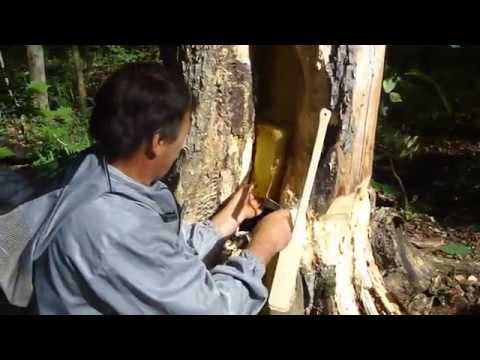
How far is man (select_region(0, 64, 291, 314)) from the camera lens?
1528 mm

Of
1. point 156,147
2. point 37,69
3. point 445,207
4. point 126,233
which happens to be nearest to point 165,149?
point 156,147

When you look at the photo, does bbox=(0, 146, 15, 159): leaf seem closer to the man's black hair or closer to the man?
the man

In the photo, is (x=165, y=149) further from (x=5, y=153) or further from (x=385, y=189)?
(x=5, y=153)

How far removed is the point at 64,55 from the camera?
529cm

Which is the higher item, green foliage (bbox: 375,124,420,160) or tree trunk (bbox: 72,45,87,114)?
tree trunk (bbox: 72,45,87,114)

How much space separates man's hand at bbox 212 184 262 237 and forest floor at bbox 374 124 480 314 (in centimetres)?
115

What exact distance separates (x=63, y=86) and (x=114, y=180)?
3.48 m

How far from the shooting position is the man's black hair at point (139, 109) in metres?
1.61

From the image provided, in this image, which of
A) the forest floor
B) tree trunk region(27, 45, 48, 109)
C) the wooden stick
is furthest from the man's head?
tree trunk region(27, 45, 48, 109)

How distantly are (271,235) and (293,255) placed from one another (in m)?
0.16

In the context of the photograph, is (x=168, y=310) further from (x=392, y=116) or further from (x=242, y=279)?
(x=392, y=116)

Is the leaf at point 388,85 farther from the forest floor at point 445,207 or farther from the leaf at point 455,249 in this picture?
the leaf at point 455,249

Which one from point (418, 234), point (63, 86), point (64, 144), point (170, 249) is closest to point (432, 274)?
point (418, 234)

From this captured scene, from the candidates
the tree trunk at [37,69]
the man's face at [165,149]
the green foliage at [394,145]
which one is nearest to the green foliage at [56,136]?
the tree trunk at [37,69]
